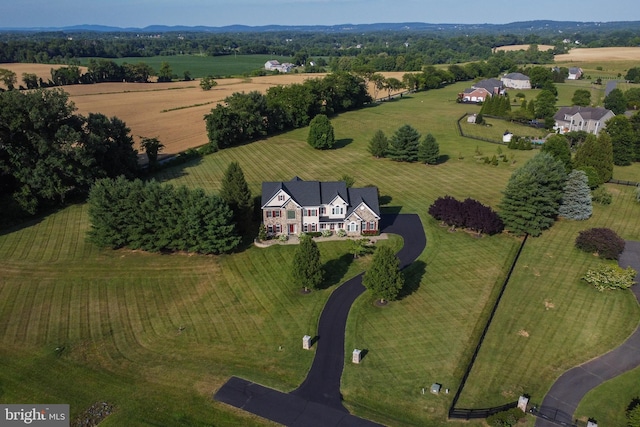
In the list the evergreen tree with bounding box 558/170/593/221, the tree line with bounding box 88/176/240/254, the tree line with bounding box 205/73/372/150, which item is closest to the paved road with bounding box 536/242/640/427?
the evergreen tree with bounding box 558/170/593/221

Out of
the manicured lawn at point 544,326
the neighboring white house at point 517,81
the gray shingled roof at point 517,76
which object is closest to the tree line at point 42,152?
the manicured lawn at point 544,326

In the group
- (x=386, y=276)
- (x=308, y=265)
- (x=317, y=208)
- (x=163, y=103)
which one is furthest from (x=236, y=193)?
(x=163, y=103)

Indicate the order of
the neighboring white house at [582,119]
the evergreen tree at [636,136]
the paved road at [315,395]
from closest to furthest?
the paved road at [315,395]
the evergreen tree at [636,136]
the neighboring white house at [582,119]

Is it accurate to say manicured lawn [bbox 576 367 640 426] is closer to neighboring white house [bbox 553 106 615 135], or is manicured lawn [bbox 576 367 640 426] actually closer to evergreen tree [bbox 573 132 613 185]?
evergreen tree [bbox 573 132 613 185]

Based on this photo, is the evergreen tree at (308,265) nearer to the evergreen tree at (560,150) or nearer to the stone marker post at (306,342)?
the stone marker post at (306,342)

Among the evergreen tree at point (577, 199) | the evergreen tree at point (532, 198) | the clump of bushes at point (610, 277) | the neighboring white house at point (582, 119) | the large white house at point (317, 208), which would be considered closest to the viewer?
the clump of bushes at point (610, 277)

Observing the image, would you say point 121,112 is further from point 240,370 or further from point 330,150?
point 240,370
